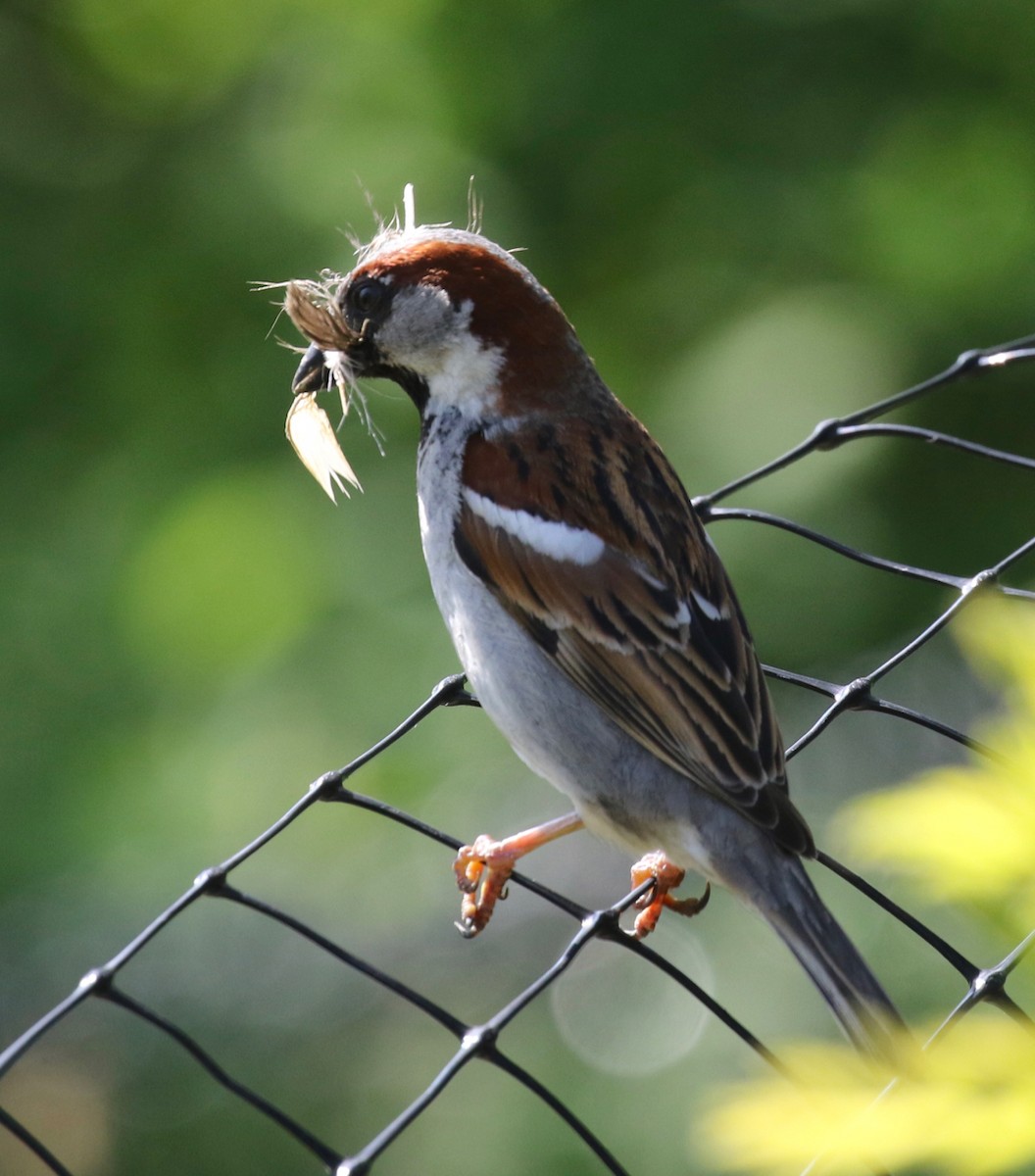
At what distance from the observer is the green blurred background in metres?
3.60

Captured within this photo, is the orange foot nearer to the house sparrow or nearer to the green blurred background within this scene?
the house sparrow

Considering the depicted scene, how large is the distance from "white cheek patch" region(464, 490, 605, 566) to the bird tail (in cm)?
52

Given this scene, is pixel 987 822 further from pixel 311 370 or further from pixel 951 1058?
pixel 311 370

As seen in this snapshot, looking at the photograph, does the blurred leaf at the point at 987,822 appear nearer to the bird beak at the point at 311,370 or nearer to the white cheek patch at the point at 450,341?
the white cheek patch at the point at 450,341

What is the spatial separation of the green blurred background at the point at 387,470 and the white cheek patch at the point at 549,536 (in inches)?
53.9

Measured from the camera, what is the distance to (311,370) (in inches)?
98.7

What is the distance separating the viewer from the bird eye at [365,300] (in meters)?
2.46

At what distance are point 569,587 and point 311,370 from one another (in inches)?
23.3

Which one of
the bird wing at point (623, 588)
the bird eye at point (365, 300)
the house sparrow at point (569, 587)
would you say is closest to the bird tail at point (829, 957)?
the house sparrow at point (569, 587)

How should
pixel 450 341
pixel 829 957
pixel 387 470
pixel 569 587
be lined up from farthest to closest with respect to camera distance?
1. pixel 387 470
2. pixel 450 341
3. pixel 569 587
4. pixel 829 957

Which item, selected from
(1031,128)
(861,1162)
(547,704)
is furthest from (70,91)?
(861,1162)

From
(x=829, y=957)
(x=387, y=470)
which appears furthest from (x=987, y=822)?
(x=387, y=470)

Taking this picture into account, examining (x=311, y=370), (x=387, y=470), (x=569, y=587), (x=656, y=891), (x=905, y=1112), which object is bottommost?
(x=656, y=891)

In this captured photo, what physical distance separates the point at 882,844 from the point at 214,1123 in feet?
10.8
